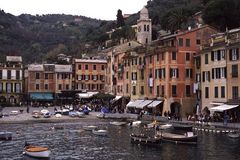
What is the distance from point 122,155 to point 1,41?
158m

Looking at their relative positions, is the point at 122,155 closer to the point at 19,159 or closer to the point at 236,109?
the point at 19,159

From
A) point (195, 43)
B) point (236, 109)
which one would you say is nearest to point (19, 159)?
point (236, 109)

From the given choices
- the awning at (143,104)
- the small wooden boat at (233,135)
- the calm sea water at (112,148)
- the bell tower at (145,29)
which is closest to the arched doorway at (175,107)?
the awning at (143,104)

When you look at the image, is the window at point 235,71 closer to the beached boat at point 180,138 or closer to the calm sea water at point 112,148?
the calm sea water at point 112,148

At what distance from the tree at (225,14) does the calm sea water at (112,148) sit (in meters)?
45.2

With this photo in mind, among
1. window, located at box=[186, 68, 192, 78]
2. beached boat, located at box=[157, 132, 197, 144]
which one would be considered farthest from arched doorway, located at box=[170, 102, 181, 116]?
beached boat, located at box=[157, 132, 197, 144]

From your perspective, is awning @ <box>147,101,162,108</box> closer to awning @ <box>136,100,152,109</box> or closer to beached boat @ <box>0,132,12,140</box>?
awning @ <box>136,100,152,109</box>

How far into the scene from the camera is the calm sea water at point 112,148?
44812mm

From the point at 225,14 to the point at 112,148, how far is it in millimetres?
60258

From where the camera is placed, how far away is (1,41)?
193000 millimetres

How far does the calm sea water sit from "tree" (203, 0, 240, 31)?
148ft

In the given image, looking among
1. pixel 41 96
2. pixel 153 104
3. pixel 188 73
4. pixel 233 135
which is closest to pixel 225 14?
pixel 188 73

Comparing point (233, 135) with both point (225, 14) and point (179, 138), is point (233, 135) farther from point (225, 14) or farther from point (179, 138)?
point (225, 14)

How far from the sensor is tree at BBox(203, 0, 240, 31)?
3912 inches
